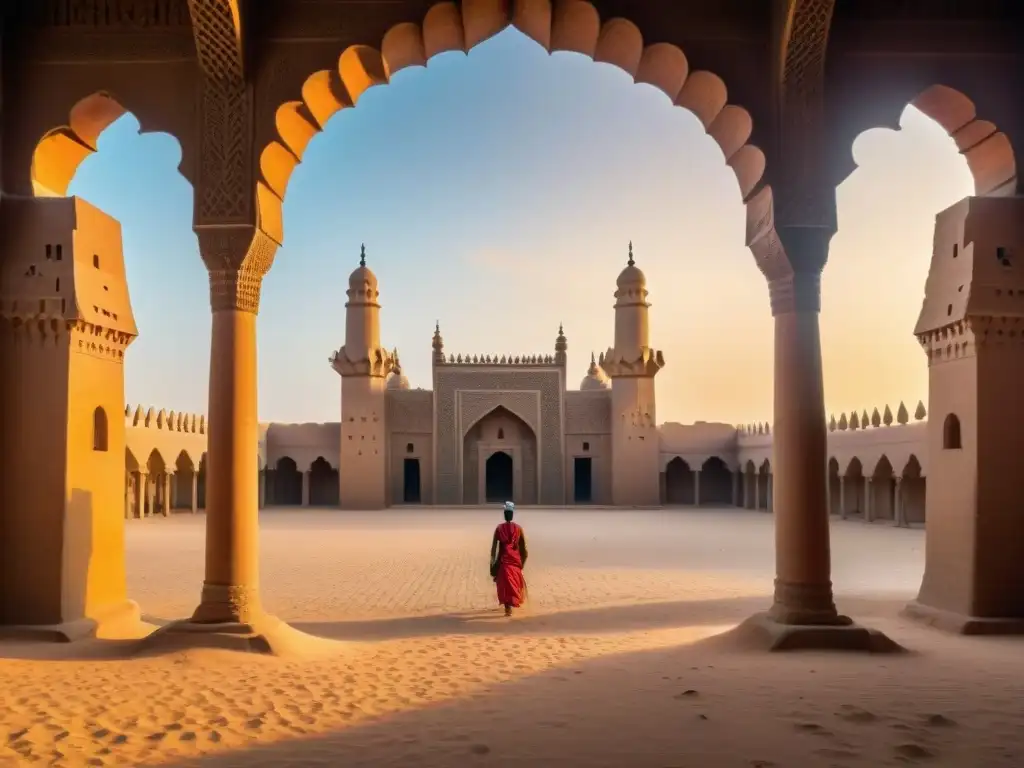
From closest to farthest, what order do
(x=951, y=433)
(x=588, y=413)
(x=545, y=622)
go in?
(x=951, y=433) → (x=545, y=622) → (x=588, y=413)

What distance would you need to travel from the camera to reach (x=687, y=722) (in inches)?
187

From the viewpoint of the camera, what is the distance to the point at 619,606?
32.3 feet

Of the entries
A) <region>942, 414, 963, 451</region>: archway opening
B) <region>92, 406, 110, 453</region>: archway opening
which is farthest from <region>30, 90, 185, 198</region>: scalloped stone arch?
<region>942, 414, 963, 451</region>: archway opening

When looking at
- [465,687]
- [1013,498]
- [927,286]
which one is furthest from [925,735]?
[927,286]

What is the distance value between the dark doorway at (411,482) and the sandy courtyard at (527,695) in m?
23.1

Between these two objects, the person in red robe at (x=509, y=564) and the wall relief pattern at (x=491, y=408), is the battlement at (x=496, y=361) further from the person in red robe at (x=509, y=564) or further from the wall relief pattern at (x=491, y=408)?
the person in red robe at (x=509, y=564)

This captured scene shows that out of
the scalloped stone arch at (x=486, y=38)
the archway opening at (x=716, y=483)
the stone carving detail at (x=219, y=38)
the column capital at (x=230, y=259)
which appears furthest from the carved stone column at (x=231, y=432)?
the archway opening at (x=716, y=483)

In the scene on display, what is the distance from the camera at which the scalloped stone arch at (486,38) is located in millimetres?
7199

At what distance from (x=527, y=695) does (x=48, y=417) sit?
15.0ft

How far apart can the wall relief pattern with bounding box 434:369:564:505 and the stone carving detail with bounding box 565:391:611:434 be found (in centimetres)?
39

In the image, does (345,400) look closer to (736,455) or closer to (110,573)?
(736,455)

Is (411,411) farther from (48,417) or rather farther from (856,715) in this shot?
(856,715)

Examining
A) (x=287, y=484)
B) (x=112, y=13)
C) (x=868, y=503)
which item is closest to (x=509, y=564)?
(x=112, y=13)

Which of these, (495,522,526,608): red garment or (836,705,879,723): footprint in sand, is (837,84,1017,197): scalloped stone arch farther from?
(495,522,526,608): red garment
